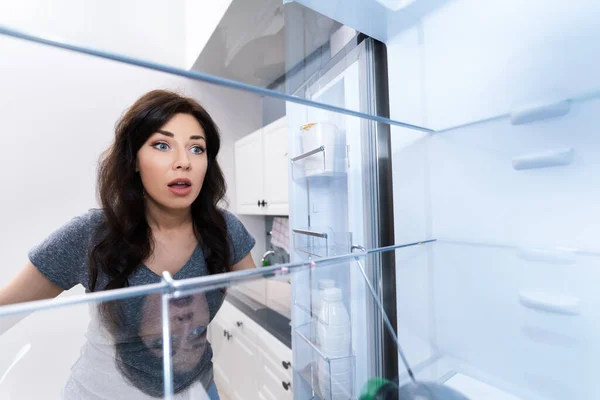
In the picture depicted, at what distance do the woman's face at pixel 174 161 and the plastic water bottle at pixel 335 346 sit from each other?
333mm

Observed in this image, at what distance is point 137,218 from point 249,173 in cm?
121

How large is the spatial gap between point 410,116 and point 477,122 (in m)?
0.13

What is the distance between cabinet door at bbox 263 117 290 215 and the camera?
1406 millimetres

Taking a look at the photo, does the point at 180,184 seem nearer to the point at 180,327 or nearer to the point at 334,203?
the point at 180,327

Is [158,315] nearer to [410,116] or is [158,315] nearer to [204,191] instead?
[204,191]

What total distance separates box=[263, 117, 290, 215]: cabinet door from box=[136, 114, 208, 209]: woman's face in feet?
2.84

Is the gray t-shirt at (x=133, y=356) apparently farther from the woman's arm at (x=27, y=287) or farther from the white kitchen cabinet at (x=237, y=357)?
the woman's arm at (x=27, y=287)

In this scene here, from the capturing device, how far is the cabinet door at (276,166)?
1.41 metres

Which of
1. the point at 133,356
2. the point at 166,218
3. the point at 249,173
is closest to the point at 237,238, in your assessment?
the point at 166,218

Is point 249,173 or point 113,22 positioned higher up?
point 113,22

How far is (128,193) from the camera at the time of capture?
0.52m

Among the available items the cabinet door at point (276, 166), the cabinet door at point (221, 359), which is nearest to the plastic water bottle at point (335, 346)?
the cabinet door at point (221, 359)

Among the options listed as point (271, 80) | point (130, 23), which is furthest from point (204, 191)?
point (130, 23)

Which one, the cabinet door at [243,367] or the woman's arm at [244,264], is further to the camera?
the woman's arm at [244,264]
